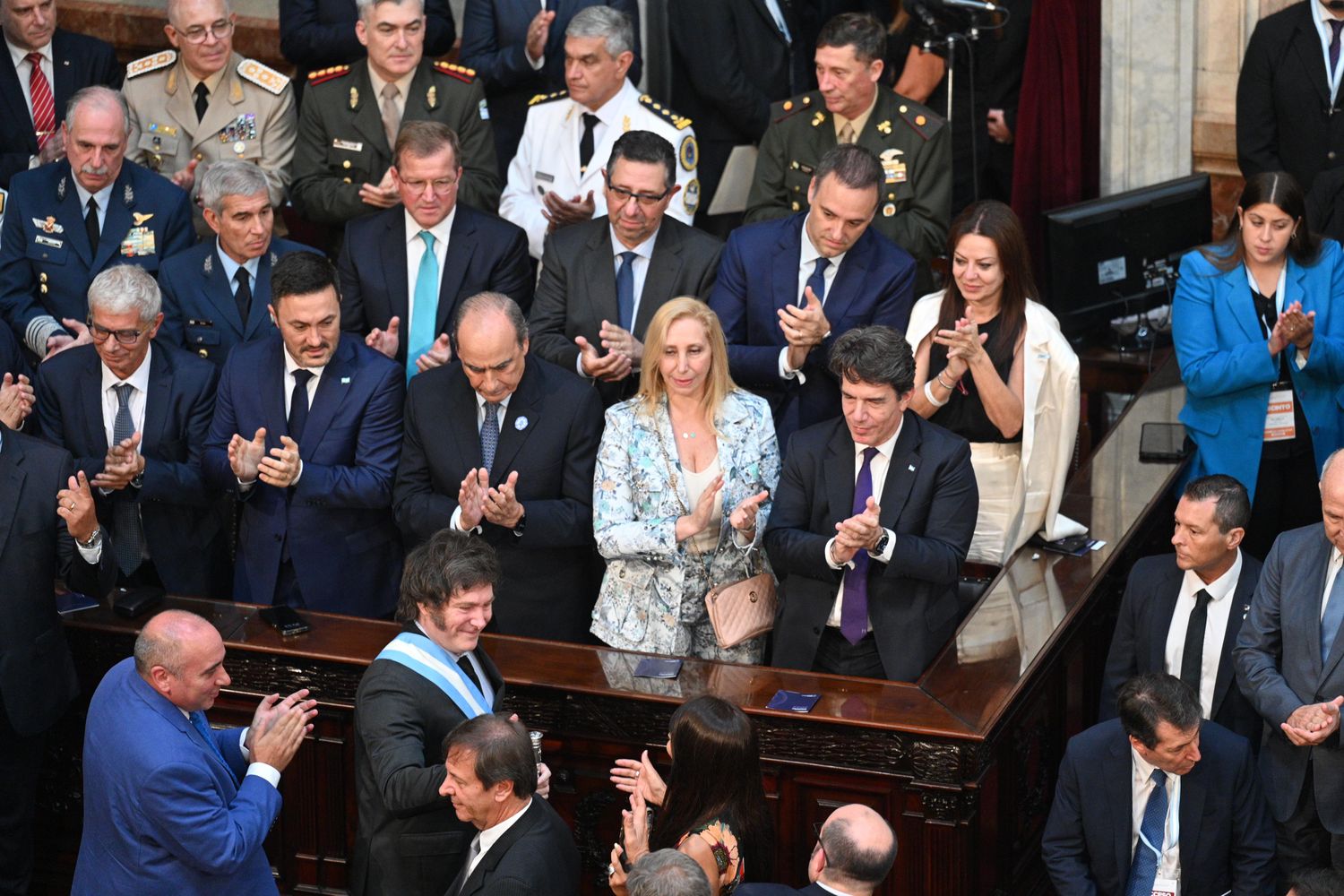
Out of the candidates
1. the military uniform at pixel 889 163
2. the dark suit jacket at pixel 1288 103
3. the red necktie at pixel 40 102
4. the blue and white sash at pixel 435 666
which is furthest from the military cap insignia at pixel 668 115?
the blue and white sash at pixel 435 666

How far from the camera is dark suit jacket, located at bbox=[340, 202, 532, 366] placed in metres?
5.91

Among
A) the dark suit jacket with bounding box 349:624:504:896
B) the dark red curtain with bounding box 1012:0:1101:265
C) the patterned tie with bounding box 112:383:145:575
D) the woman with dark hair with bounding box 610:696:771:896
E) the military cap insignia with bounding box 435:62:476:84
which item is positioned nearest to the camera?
the woman with dark hair with bounding box 610:696:771:896

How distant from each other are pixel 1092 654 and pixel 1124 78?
3.09 meters

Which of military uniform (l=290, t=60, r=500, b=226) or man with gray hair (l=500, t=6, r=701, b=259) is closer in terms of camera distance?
man with gray hair (l=500, t=6, r=701, b=259)

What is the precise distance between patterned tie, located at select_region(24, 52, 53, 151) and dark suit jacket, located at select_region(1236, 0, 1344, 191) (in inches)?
179

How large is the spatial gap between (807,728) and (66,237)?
10.6 feet

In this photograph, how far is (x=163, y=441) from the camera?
18.3ft

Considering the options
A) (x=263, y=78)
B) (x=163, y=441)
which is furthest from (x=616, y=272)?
(x=263, y=78)

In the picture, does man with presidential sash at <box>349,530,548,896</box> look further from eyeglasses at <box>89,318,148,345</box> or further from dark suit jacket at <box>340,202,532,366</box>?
dark suit jacket at <box>340,202,532,366</box>

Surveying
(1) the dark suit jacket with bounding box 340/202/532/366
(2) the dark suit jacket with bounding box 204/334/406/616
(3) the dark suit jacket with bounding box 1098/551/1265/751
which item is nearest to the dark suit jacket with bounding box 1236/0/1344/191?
(3) the dark suit jacket with bounding box 1098/551/1265/751

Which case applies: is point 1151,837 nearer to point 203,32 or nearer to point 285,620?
point 285,620

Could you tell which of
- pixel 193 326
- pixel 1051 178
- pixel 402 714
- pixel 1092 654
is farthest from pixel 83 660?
pixel 1051 178

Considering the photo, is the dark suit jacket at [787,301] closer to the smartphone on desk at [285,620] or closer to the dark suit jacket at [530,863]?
the smartphone on desk at [285,620]

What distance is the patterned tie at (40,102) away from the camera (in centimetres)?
695
